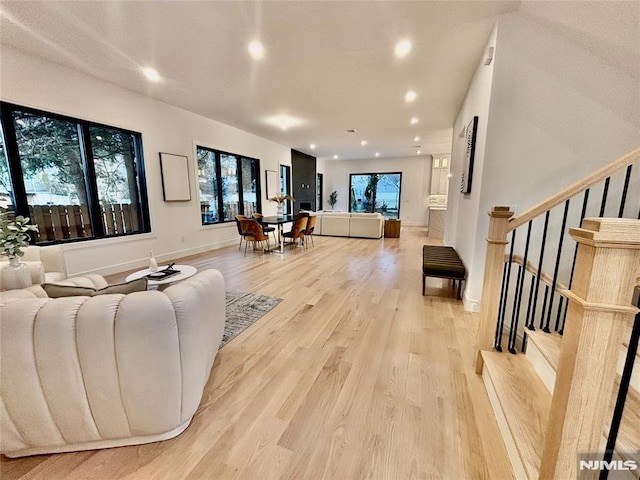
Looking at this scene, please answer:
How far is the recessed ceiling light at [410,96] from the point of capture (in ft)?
Result: 13.8

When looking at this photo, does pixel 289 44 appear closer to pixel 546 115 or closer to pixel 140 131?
pixel 546 115


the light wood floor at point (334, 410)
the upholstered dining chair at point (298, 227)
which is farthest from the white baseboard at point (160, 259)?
the light wood floor at point (334, 410)

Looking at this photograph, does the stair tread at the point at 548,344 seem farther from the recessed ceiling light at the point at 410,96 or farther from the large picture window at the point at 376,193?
the large picture window at the point at 376,193

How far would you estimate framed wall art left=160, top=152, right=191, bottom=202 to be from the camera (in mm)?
4852

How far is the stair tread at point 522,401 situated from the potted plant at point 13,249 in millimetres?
3178

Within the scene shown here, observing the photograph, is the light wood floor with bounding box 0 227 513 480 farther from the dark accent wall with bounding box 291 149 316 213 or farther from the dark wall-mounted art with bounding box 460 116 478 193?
the dark accent wall with bounding box 291 149 316 213

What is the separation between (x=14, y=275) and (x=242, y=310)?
70.5 inches

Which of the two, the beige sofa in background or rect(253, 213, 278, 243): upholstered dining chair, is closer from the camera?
the beige sofa in background

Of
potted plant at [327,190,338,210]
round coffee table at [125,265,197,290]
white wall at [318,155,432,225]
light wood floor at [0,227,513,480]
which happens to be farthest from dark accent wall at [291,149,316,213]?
light wood floor at [0,227,513,480]

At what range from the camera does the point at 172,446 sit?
1.35m

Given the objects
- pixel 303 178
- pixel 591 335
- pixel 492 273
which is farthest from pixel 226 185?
pixel 591 335

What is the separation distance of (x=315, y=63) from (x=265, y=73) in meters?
0.76

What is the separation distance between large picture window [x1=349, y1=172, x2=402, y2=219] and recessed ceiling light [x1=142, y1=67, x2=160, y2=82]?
8998mm

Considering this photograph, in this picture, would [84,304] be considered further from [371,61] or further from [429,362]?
[371,61]
